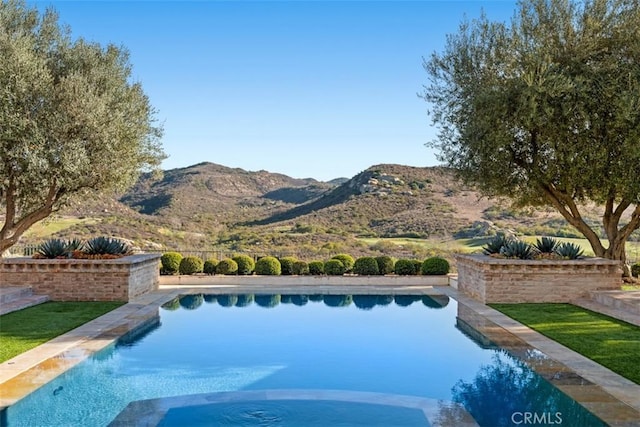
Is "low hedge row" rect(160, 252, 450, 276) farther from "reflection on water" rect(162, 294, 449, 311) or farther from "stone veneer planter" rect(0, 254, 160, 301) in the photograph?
"stone veneer planter" rect(0, 254, 160, 301)

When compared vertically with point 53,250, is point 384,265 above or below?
below

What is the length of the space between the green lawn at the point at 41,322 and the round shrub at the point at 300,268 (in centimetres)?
665

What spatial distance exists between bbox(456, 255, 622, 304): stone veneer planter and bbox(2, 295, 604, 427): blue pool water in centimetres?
129

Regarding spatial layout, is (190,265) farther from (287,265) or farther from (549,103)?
(549,103)

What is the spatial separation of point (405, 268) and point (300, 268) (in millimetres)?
3447

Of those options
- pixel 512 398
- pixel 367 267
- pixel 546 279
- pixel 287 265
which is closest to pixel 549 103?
pixel 546 279

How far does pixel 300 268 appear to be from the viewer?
1911 centimetres

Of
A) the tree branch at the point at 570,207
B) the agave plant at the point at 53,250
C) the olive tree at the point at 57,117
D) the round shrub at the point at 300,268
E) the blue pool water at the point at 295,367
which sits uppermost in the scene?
the olive tree at the point at 57,117

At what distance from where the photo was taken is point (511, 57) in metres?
14.8

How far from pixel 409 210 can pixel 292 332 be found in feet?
94.2

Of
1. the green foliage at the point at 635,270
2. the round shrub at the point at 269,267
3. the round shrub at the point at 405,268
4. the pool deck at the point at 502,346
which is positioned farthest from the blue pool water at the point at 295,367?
the green foliage at the point at 635,270

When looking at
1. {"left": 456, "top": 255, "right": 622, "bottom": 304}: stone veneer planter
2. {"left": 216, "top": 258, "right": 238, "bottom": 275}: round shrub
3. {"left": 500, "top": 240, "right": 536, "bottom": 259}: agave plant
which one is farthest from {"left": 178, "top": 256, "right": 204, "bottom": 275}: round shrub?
{"left": 500, "top": 240, "right": 536, "bottom": 259}: agave plant

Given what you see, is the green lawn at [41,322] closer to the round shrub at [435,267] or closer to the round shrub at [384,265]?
the round shrub at [384,265]

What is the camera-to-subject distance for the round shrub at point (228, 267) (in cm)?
1906
